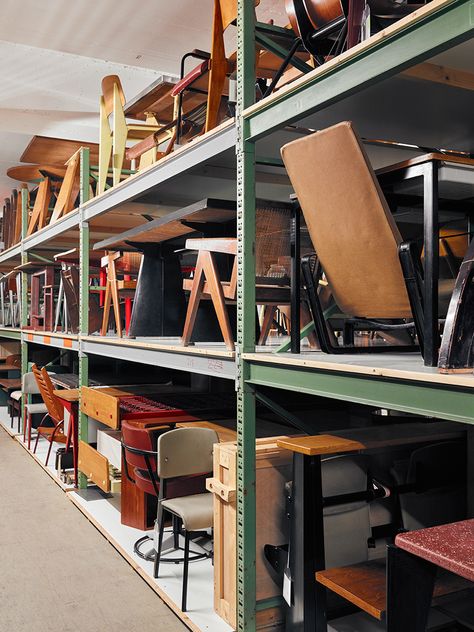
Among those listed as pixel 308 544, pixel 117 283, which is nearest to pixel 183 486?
pixel 308 544

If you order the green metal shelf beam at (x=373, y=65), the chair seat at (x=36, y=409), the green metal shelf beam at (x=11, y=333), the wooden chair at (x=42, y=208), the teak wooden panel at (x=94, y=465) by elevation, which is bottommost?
the teak wooden panel at (x=94, y=465)

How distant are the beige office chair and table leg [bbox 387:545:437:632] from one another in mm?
1568

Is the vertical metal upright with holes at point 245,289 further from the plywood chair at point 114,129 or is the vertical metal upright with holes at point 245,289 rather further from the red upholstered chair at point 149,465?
the plywood chair at point 114,129

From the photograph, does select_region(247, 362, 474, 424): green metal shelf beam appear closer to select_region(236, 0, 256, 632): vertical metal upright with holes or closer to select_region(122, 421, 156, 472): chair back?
select_region(236, 0, 256, 632): vertical metal upright with holes

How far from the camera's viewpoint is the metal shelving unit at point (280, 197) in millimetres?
1679

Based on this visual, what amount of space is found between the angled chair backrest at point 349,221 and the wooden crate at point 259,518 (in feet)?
2.46

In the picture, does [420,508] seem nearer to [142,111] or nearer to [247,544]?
[247,544]

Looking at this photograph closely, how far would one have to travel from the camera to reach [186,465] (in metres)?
3.28

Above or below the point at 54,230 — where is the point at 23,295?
below

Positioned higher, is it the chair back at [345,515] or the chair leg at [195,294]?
the chair leg at [195,294]

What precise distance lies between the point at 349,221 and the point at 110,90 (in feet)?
10.2

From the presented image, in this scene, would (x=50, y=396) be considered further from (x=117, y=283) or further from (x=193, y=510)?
(x=193, y=510)

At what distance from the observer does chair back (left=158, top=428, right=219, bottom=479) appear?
3.21 m

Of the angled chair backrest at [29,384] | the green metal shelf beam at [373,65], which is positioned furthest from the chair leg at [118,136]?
the angled chair backrest at [29,384]
